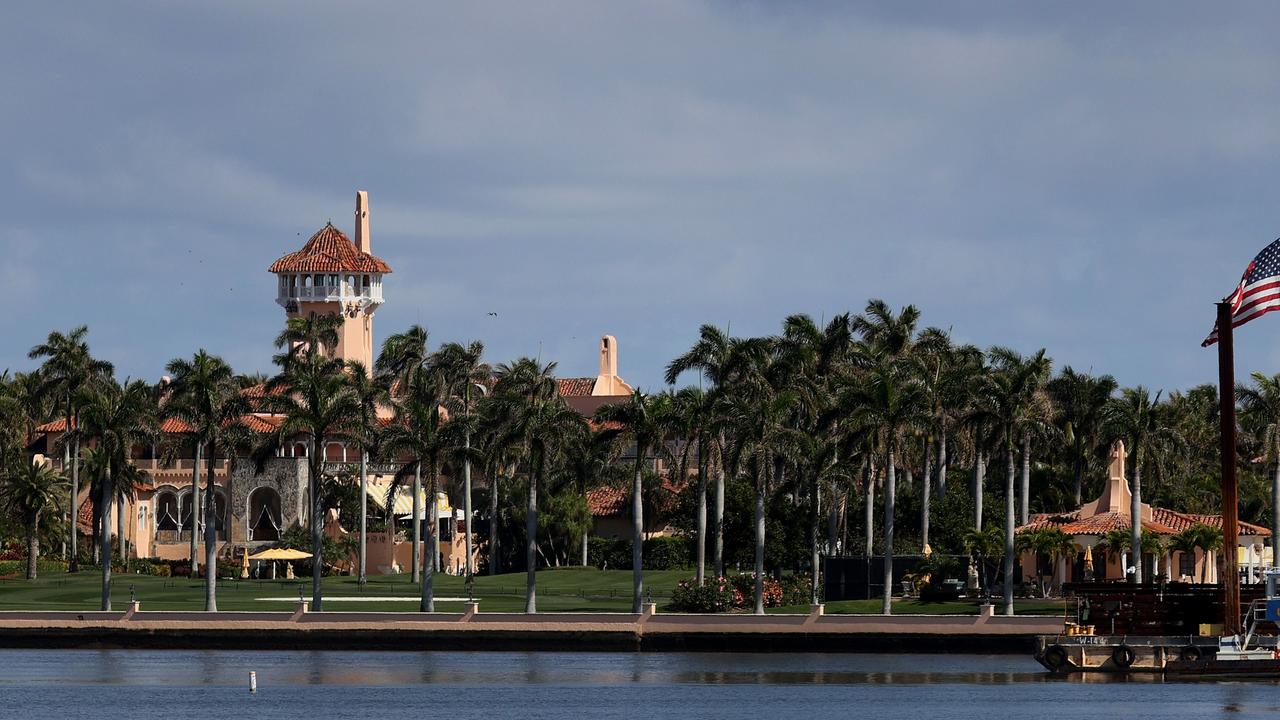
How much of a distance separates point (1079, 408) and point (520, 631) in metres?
46.6

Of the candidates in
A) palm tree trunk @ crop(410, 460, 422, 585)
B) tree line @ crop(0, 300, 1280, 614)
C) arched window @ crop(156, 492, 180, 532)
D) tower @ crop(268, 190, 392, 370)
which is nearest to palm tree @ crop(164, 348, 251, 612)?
tree line @ crop(0, 300, 1280, 614)

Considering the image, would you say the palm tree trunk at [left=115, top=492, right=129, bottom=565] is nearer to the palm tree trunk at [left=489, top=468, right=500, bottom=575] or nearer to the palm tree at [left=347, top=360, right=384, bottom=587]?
the palm tree at [left=347, top=360, right=384, bottom=587]

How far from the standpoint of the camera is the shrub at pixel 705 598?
318 ft

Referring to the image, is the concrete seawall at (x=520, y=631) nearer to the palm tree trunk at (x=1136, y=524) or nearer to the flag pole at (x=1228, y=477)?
the palm tree trunk at (x=1136, y=524)

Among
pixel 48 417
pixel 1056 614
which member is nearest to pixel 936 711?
pixel 1056 614

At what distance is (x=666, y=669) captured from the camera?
83.7 meters

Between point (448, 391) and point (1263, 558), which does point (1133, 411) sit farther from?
point (448, 391)

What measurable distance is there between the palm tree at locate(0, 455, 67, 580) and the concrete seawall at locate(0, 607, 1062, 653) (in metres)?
30.5

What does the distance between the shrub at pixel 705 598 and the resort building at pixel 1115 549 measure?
1534cm

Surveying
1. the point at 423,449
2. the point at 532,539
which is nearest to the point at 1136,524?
the point at 532,539

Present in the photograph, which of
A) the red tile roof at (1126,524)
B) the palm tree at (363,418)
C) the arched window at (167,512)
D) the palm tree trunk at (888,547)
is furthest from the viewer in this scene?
the arched window at (167,512)

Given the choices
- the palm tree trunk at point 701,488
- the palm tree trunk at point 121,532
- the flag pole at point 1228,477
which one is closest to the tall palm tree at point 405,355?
the palm tree trunk at point 121,532

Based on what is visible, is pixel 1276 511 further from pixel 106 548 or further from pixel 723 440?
pixel 106 548

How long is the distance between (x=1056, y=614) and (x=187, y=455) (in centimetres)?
7026
